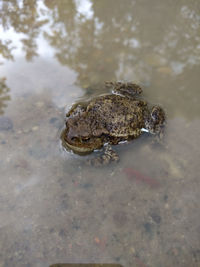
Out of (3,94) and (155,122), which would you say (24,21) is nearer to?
(3,94)

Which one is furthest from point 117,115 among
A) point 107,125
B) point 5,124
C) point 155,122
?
point 5,124

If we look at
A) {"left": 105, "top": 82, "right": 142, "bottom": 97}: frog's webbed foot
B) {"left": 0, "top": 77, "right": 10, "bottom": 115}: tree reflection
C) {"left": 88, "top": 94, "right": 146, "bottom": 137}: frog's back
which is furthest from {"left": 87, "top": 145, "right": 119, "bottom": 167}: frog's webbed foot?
{"left": 0, "top": 77, "right": 10, "bottom": 115}: tree reflection

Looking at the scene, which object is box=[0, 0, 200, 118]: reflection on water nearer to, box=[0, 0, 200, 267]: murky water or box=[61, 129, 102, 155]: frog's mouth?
box=[0, 0, 200, 267]: murky water

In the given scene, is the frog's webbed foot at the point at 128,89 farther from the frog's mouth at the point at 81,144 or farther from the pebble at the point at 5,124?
the pebble at the point at 5,124

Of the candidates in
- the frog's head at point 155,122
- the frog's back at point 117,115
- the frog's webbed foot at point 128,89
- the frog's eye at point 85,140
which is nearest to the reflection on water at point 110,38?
the frog's webbed foot at point 128,89

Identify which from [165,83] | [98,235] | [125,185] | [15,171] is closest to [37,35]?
[165,83]

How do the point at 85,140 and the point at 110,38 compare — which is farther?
the point at 110,38
